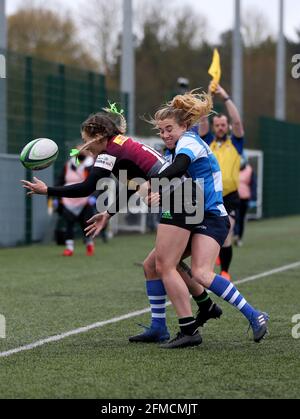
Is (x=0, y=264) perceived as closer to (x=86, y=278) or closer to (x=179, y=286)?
(x=86, y=278)

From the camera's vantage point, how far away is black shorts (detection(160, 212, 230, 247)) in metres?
6.99

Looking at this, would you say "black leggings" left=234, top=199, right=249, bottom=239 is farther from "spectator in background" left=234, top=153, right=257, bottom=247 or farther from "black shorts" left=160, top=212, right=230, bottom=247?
"black shorts" left=160, top=212, right=230, bottom=247

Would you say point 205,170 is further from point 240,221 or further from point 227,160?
point 240,221

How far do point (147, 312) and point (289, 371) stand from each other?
3086 mm

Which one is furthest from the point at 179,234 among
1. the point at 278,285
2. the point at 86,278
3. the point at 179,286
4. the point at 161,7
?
the point at 161,7

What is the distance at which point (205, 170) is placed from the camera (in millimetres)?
7141

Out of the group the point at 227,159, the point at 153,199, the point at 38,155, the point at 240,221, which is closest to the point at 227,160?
the point at 227,159

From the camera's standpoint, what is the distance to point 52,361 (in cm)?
649

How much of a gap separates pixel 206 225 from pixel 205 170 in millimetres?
422

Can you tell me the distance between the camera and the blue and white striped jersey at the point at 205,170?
6934mm

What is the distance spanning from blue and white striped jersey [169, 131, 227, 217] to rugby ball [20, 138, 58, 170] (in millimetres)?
988

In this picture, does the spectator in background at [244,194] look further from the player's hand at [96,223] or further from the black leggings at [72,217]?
the player's hand at [96,223]

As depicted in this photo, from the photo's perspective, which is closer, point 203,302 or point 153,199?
point 153,199

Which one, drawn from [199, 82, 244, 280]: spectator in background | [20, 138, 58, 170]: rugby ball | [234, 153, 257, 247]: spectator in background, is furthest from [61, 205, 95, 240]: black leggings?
[20, 138, 58, 170]: rugby ball
